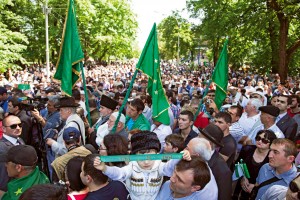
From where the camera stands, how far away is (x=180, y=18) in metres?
48.8

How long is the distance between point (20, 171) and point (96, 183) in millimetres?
875

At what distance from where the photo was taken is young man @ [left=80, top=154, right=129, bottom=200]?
3007mm

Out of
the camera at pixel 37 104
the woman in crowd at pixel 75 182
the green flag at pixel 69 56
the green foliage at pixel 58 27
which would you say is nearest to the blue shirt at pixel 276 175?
the woman in crowd at pixel 75 182

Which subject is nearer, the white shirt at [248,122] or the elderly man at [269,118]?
the elderly man at [269,118]

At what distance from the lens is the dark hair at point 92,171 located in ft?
9.87

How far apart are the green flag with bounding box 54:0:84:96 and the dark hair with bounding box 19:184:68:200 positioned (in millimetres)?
3671

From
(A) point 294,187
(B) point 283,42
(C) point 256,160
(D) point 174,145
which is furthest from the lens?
(B) point 283,42

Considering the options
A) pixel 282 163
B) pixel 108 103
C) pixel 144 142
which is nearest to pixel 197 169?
pixel 144 142

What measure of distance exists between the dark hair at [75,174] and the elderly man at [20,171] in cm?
42

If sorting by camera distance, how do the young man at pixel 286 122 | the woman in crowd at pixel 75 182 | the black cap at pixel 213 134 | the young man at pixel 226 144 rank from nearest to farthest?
the woman in crowd at pixel 75 182 → the black cap at pixel 213 134 → the young man at pixel 226 144 → the young man at pixel 286 122

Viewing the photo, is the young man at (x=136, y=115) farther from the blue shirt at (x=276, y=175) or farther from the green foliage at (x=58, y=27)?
the green foliage at (x=58, y=27)

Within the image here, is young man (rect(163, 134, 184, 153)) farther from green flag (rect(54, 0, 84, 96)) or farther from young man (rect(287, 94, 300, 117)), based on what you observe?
young man (rect(287, 94, 300, 117))

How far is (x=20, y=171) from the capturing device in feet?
11.1

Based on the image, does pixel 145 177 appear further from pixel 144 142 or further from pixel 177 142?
pixel 177 142
